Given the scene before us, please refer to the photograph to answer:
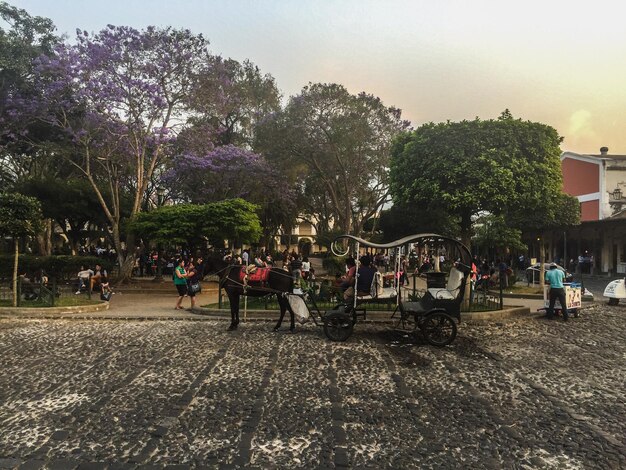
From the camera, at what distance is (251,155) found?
93.1 ft

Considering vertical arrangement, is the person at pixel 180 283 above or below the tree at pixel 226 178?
below

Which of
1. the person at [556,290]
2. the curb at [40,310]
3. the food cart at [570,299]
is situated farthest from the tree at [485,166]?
the curb at [40,310]

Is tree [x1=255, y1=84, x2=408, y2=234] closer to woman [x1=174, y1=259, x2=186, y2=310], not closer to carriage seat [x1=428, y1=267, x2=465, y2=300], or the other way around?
woman [x1=174, y1=259, x2=186, y2=310]

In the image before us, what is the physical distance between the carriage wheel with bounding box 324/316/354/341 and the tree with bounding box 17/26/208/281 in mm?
14804

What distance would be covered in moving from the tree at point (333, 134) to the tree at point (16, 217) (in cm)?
1585

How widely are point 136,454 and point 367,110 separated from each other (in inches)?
979

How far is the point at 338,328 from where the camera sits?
9.34 metres

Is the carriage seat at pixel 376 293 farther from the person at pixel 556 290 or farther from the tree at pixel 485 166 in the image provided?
the person at pixel 556 290

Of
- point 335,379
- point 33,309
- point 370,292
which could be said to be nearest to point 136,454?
point 335,379

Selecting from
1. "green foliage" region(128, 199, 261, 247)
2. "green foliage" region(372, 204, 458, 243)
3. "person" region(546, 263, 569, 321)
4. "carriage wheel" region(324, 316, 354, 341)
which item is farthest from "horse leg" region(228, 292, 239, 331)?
"green foliage" region(372, 204, 458, 243)

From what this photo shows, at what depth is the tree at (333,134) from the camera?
26.8m

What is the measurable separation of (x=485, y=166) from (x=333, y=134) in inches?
581

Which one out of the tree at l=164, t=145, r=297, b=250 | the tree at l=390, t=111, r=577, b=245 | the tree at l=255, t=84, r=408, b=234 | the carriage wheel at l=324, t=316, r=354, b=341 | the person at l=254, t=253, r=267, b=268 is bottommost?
the carriage wheel at l=324, t=316, r=354, b=341

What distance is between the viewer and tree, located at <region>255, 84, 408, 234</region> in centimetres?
2678
